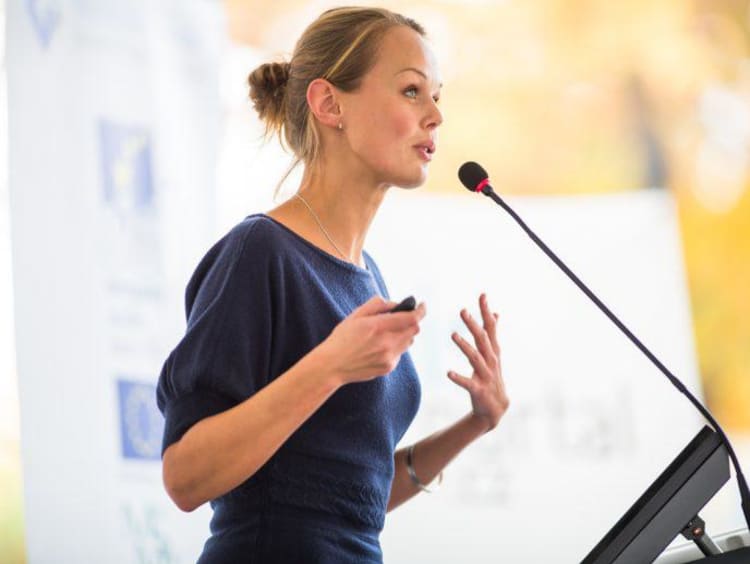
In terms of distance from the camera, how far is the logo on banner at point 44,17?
2.13m

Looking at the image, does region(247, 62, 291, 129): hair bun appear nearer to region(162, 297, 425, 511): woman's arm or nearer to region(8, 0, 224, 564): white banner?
region(8, 0, 224, 564): white banner

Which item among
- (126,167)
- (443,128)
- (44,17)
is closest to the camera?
(44,17)

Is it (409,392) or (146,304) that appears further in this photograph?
(146,304)

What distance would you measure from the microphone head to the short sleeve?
1.12 feet

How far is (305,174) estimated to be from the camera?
175cm

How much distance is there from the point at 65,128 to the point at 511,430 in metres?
1.43

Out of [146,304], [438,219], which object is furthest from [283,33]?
[146,304]

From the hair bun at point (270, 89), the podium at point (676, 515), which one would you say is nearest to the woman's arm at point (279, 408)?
the podium at point (676, 515)

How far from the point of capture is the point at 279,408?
128 cm

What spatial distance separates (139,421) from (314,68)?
870 millimetres

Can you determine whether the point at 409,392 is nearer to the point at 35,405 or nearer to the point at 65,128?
the point at 35,405

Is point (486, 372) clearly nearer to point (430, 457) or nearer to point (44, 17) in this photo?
point (430, 457)

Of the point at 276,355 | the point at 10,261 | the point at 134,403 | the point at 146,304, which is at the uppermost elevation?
the point at 276,355

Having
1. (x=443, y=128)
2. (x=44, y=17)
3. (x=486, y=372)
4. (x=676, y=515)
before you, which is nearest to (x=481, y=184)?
(x=486, y=372)
